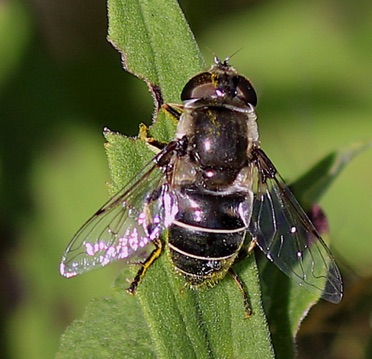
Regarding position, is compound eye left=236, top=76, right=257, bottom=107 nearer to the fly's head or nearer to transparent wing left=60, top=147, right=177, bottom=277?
the fly's head

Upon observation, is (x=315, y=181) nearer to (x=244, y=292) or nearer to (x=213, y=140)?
(x=213, y=140)

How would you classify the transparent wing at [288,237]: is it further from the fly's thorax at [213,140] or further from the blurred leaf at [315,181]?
the blurred leaf at [315,181]

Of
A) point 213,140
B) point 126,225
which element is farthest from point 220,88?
point 126,225

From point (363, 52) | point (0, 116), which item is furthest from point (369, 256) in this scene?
point (0, 116)

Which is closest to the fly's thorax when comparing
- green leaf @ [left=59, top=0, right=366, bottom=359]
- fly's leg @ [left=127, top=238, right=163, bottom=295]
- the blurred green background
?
green leaf @ [left=59, top=0, right=366, bottom=359]

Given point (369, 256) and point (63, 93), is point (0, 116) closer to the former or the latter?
point (63, 93)

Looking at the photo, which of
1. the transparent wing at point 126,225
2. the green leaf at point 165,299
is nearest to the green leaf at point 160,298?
the green leaf at point 165,299
